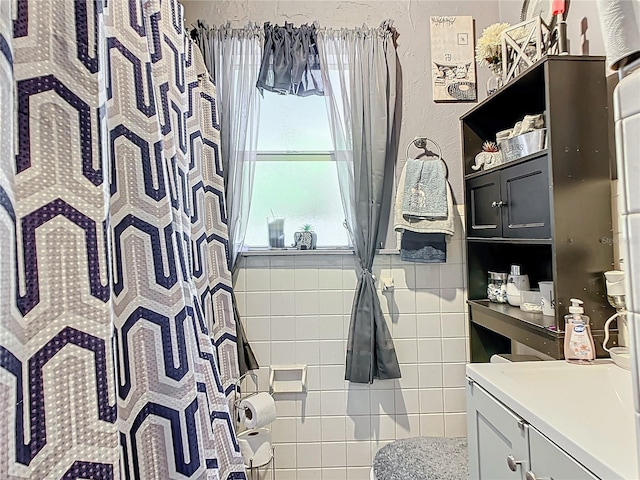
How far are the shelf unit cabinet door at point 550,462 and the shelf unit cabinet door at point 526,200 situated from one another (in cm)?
69

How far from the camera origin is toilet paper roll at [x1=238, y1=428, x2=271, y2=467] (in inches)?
71.5

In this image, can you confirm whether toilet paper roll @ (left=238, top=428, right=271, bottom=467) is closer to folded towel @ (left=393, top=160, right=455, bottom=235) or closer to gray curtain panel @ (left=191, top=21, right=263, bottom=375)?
gray curtain panel @ (left=191, top=21, right=263, bottom=375)

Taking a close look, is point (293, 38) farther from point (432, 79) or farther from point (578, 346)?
point (578, 346)

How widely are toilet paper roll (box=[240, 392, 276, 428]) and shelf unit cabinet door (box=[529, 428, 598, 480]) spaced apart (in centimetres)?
115

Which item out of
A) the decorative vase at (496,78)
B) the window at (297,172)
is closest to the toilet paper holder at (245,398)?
the window at (297,172)

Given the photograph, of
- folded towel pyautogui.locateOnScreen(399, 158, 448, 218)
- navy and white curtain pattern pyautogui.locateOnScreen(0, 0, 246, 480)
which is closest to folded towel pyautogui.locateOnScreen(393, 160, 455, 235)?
folded towel pyautogui.locateOnScreen(399, 158, 448, 218)

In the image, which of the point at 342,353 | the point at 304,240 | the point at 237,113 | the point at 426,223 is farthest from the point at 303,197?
the point at 342,353

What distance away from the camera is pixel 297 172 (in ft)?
7.18

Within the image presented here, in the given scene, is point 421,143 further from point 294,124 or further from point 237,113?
point 237,113

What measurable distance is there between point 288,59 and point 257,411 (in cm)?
160

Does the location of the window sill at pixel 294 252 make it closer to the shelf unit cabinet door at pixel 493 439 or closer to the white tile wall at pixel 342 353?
the white tile wall at pixel 342 353

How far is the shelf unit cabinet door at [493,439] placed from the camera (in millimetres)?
1005

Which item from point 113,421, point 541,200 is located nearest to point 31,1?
point 113,421

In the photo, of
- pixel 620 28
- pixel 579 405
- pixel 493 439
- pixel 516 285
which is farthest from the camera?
pixel 516 285
